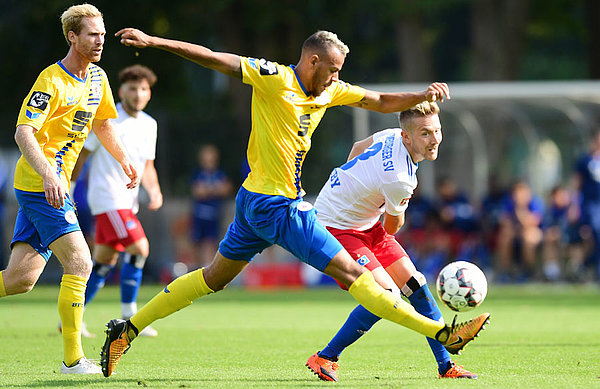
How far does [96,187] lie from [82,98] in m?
3.31

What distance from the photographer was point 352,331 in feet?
23.4

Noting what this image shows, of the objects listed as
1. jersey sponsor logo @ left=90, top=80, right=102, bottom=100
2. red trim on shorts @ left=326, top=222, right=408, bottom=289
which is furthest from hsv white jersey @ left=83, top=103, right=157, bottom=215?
red trim on shorts @ left=326, top=222, right=408, bottom=289

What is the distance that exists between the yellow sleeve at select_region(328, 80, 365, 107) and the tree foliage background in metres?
12.9

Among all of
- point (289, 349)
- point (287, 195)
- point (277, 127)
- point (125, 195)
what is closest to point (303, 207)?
point (287, 195)

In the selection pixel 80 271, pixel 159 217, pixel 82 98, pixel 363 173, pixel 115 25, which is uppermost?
pixel 115 25

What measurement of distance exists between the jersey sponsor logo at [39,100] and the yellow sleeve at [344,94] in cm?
195

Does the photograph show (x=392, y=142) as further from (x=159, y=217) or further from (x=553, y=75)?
(x=553, y=75)

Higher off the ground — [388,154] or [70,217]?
[388,154]

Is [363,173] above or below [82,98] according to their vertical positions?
below

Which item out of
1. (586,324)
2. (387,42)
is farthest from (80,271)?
(387,42)

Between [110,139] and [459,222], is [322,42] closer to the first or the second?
[110,139]

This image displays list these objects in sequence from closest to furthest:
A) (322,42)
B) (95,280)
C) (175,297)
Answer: (322,42), (175,297), (95,280)

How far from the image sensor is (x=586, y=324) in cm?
1105

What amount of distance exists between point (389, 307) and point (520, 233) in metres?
13.2
